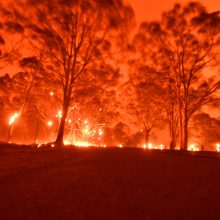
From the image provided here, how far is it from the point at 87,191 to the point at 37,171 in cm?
349

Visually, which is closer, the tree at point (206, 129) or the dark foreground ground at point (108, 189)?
the dark foreground ground at point (108, 189)

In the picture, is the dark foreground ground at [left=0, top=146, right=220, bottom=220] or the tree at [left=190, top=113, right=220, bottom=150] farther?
the tree at [left=190, top=113, right=220, bottom=150]

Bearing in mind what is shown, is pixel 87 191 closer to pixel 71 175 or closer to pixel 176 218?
pixel 71 175

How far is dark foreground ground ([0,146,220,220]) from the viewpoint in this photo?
706 cm

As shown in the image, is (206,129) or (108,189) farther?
(206,129)

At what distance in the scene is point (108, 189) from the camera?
8.95 metres

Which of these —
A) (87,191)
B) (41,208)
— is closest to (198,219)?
(87,191)

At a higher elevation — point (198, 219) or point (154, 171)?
point (154, 171)

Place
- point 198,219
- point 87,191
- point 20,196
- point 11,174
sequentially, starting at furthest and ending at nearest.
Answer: point 11,174 → point 87,191 → point 20,196 → point 198,219

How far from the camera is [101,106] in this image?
47844mm

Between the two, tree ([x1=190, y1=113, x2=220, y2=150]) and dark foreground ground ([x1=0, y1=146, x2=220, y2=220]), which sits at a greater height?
tree ([x1=190, y1=113, x2=220, y2=150])

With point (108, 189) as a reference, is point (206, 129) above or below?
above

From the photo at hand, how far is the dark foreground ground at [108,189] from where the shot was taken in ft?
23.2

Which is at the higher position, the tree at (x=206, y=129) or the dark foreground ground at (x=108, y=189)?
the tree at (x=206, y=129)
